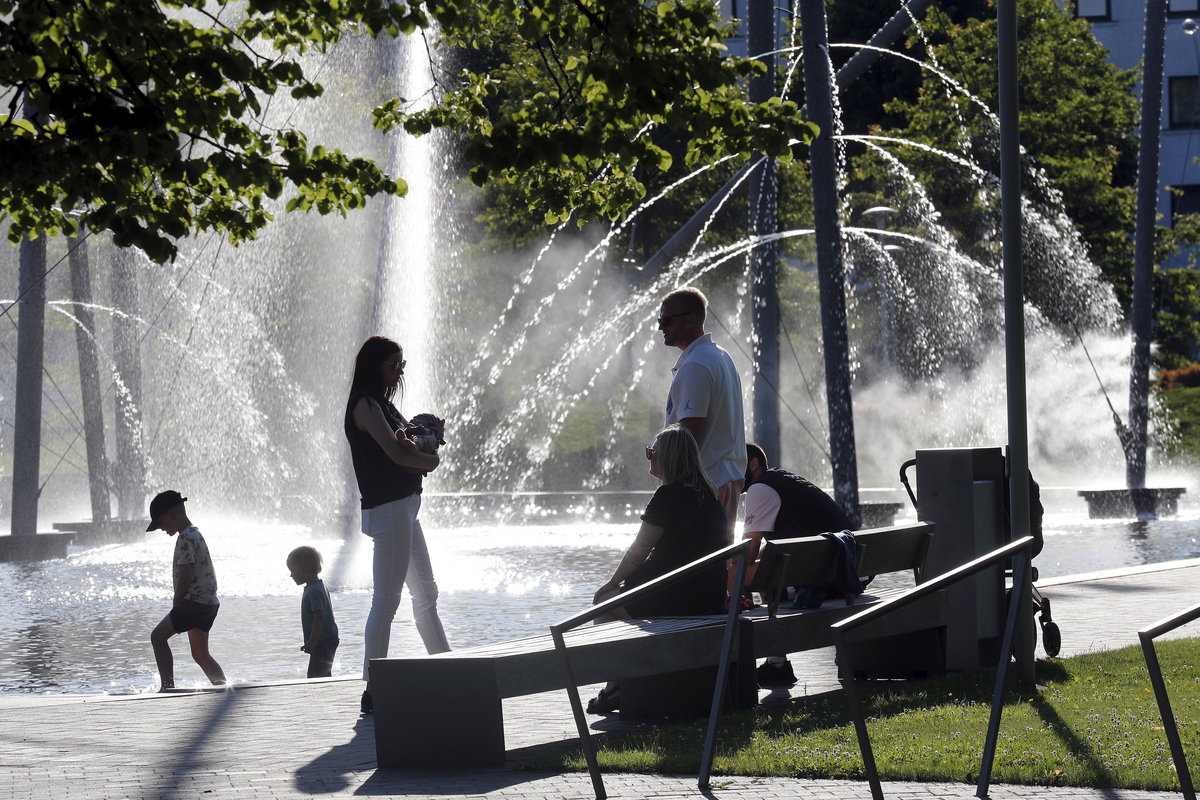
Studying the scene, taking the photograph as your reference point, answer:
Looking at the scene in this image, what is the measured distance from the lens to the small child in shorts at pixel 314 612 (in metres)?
8.69

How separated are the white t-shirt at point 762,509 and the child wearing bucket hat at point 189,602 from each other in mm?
3168

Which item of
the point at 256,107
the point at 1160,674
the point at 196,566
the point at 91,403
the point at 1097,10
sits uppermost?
the point at 1097,10

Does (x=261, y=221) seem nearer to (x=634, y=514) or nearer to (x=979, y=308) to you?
(x=634, y=514)

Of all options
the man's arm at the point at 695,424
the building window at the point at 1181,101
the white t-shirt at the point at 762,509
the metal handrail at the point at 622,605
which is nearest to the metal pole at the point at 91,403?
the white t-shirt at the point at 762,509

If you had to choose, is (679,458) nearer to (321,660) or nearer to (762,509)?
(762,509)

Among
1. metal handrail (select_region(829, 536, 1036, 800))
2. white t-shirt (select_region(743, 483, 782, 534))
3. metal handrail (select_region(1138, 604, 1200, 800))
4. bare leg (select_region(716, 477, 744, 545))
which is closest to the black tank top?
bare leg (select_region(716, 477, 744, 545))

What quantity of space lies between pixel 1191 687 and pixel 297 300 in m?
26.0

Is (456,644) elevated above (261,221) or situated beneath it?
situated beneath

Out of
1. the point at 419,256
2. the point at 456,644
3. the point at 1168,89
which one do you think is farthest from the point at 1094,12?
the point at 456,644

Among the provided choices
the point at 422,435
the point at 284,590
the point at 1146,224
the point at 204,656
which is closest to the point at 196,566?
the point at 204,656

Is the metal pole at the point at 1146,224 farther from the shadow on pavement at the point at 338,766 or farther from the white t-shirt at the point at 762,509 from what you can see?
the shadow on pavement at the point at 338,766

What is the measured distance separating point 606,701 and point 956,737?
1.73 m

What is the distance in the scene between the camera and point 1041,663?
8102 mm

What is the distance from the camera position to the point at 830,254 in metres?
16.0
